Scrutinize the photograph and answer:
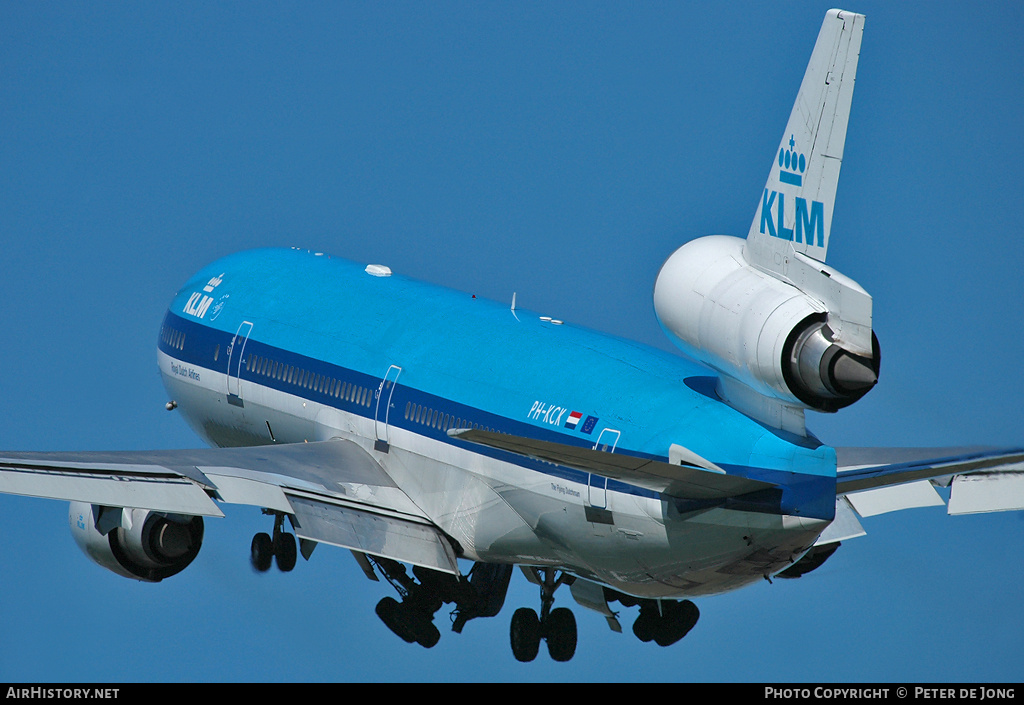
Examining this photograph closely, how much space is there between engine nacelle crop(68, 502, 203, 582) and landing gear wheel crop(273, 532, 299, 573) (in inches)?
105

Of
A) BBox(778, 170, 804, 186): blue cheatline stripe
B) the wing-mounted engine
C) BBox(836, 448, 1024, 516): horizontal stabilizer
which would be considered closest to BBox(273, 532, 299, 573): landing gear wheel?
BBox(836, 448, 1024, 516): horizontal stabilizer

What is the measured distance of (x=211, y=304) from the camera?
34594 mm

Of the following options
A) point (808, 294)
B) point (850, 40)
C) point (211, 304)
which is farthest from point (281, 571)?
point (850, 40)

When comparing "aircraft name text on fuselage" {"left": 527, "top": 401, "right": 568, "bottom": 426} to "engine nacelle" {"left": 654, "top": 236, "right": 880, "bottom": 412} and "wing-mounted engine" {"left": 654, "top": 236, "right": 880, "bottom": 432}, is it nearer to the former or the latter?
"wing-mounted engine" {"left": 654, "top": 236, "right": 880, "bottom": 432}

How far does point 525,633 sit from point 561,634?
0.65 meters

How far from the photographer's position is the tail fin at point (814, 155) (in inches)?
851

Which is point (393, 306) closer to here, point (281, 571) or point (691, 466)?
point (281, 571)

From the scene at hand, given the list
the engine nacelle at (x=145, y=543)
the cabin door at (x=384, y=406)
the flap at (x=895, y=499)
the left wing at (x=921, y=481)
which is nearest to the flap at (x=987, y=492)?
the left wing at (x=921, y=481)

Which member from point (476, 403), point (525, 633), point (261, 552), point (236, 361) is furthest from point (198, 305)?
point (525, 633)

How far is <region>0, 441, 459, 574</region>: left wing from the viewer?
25.5m

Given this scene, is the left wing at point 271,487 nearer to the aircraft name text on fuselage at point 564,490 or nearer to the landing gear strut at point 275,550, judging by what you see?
the landing gear strut at point 275,550

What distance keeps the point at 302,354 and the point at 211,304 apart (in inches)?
151

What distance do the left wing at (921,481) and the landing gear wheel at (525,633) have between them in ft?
17.5

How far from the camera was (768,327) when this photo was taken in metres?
22.2
